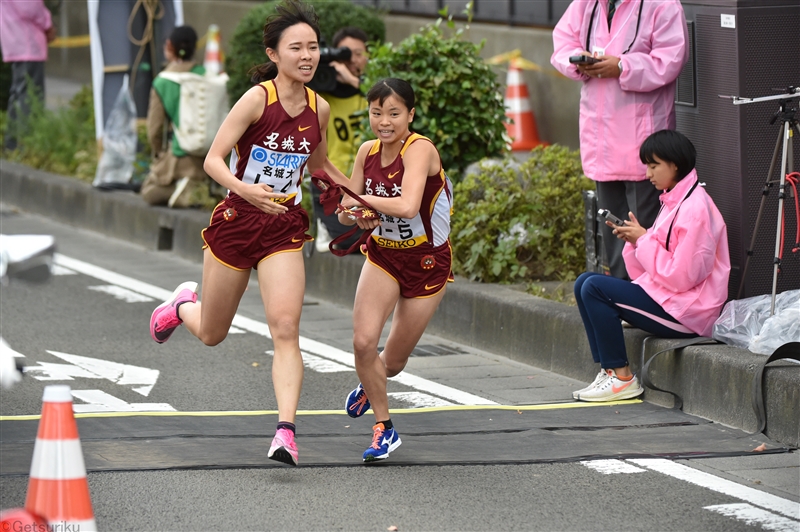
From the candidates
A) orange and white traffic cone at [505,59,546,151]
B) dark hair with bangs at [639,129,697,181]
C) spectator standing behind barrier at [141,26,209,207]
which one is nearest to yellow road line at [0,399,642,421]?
dark hair with bangs at [639,129,697,181]

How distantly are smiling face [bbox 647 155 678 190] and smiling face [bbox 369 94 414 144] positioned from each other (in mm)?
1615

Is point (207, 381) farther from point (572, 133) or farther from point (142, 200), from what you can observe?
point (572, 133)

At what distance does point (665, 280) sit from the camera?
6828 mm

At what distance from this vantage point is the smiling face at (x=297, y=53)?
5.88m

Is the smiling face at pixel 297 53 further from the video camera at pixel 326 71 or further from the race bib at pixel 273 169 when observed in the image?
the video camera at pixel 326 71

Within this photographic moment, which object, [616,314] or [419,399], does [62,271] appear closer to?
[419,399]

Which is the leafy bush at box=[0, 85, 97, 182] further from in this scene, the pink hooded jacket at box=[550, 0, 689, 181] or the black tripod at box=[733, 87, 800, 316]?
the black tripod at box=[733, 87, 800, 316]

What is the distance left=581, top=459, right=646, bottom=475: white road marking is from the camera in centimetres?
568

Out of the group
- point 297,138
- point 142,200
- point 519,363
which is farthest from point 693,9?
point 142,200

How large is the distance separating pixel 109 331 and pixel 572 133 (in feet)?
22.5

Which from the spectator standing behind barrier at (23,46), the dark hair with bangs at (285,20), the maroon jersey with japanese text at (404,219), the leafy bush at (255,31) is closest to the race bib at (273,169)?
the maroon jersey with japanese text at (404,219)

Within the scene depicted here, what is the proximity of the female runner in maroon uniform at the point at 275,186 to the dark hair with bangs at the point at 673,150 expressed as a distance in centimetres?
184

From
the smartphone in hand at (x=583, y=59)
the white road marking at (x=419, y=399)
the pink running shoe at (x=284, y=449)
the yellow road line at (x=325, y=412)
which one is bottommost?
the white road marking at (x=419, y=399)

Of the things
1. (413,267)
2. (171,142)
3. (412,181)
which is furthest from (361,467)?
(171,142)
